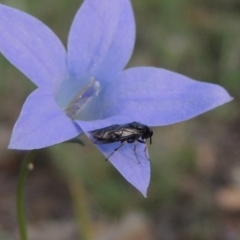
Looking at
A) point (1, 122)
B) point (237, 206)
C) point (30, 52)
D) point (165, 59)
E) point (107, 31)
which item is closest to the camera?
point (30, 52)

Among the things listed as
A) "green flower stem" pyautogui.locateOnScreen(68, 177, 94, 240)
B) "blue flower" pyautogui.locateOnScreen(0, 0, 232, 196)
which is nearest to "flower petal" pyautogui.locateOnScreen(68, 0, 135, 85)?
"blue flower" pyautogui.locateOnScreen(0, 0, 232, 196)

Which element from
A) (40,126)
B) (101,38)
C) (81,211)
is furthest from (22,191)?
(81,211)

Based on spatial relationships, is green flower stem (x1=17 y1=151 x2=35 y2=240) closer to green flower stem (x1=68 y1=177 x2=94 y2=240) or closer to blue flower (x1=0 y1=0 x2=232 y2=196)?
blue flower (x1=0 y1=0 x2=232 y2=196)

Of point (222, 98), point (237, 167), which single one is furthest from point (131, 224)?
point (222, 98)

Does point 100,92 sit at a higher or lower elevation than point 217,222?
higher

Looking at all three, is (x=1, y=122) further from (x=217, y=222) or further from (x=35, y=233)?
(x=217, y=222)
